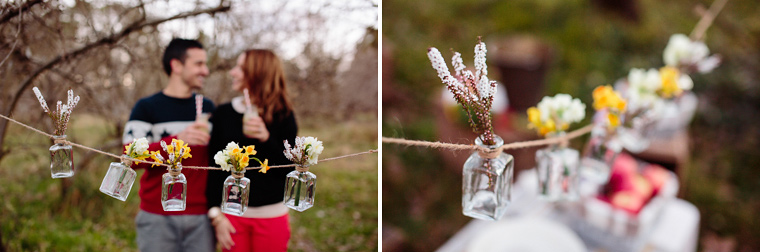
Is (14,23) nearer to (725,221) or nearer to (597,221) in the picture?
(597,221)

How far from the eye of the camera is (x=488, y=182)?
1123 mm

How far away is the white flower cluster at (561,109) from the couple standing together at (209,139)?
93cm

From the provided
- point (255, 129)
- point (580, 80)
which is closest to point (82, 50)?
point (255, 129)

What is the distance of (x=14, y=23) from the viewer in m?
1.66

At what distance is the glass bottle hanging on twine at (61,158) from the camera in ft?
4.10

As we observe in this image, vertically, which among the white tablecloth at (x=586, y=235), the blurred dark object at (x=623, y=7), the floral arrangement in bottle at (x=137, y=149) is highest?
the blurred dark object at (x=623, y=7)

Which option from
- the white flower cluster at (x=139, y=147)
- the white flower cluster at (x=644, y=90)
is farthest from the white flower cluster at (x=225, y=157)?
the white flower cluster at (x=644, y=90)

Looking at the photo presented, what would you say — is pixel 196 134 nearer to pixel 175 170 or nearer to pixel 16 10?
pixel 175 170

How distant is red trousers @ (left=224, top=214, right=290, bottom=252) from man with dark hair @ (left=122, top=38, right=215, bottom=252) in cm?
13

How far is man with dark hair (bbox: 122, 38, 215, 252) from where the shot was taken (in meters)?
1.58

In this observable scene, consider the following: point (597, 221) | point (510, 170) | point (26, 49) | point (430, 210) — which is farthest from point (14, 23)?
point (430, 210)

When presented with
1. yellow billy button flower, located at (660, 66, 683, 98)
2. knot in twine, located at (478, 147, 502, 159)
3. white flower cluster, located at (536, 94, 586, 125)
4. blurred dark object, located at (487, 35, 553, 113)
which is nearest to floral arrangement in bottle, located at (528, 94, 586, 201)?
white flower cluster, located at (536, 94, 586, 125)

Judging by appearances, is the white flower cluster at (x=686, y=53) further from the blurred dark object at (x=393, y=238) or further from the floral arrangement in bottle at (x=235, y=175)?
the floral arrangement in bottle at (x=235, y=175)

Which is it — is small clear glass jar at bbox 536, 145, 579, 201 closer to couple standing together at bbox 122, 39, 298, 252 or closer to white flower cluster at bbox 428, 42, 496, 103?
white flower cluster at bbox 428, 42, 496, 103
